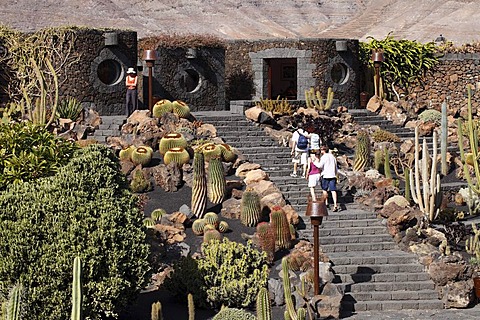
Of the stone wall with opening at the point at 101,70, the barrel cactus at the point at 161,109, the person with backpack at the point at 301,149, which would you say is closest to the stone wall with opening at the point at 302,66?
the stone wall with opening at the point at 101,70

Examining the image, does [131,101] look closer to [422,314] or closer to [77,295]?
[422,314]

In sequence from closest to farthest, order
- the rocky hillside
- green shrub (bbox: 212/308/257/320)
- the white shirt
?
green shrub (bbox: 212/308/257/320) < the white shirt < the rocky hillside

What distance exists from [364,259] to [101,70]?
12.6 m

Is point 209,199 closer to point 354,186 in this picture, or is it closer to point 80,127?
point 354,186

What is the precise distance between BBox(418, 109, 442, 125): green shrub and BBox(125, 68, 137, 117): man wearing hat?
31.1 feet

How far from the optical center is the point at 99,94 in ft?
95.4

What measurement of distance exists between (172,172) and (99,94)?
23.9 ft

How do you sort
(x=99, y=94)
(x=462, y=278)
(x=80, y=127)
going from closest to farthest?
1. (x=462, y=278)
2. (x=80, y=127)
3. (x=99, y=94)

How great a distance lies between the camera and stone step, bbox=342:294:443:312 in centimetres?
1839

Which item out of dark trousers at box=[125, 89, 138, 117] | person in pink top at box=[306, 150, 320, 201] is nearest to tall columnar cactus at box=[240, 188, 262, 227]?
person in pink top at box=[306, 150, 320, 201]

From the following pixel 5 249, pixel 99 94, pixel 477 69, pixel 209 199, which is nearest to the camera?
pixel 5 249

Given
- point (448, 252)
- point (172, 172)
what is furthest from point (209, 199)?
point (448, 252)

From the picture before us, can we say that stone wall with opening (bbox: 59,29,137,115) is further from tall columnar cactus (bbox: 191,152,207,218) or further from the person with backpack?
tall columnar cactus (bbox: 191,152,207,218)

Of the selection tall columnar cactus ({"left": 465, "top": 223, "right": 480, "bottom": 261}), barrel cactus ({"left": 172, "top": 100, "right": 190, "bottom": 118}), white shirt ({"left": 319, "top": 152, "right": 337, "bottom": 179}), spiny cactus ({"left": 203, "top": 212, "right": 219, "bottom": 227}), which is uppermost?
barrel cactus ({"left": 172, "top": 100, "right": 190, "bottom": 118})
